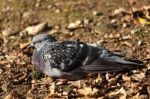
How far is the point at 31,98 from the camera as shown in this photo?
8203 millimetres

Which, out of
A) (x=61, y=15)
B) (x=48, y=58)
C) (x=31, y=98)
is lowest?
(x=31, y=98)

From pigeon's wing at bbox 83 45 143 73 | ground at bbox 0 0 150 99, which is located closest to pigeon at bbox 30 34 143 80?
pigeon's wing at bbox 83 45 143 73

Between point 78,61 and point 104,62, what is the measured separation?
16.3 inches

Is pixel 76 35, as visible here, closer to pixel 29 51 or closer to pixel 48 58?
pixel 29 51

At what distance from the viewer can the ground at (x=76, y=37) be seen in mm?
8273

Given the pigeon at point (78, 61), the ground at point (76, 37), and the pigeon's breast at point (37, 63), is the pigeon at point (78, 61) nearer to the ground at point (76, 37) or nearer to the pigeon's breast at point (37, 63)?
the pigeon's breast at point (37, 63)

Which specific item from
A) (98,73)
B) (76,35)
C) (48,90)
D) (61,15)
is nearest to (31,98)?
(48,90)

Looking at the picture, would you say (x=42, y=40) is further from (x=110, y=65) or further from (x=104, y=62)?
(x=110, y=65)

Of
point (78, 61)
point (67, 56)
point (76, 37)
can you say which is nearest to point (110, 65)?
point (78, 61)

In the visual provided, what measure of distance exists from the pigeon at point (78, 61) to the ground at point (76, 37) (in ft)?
0.46

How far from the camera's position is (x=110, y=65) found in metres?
8.45

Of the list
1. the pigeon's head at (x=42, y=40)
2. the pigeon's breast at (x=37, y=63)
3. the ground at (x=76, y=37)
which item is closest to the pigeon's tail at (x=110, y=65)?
the ground at (x=76, y=37)

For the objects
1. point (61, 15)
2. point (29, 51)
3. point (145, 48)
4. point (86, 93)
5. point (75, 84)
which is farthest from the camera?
point (61, 15)

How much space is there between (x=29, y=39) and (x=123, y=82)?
352 centimetres
